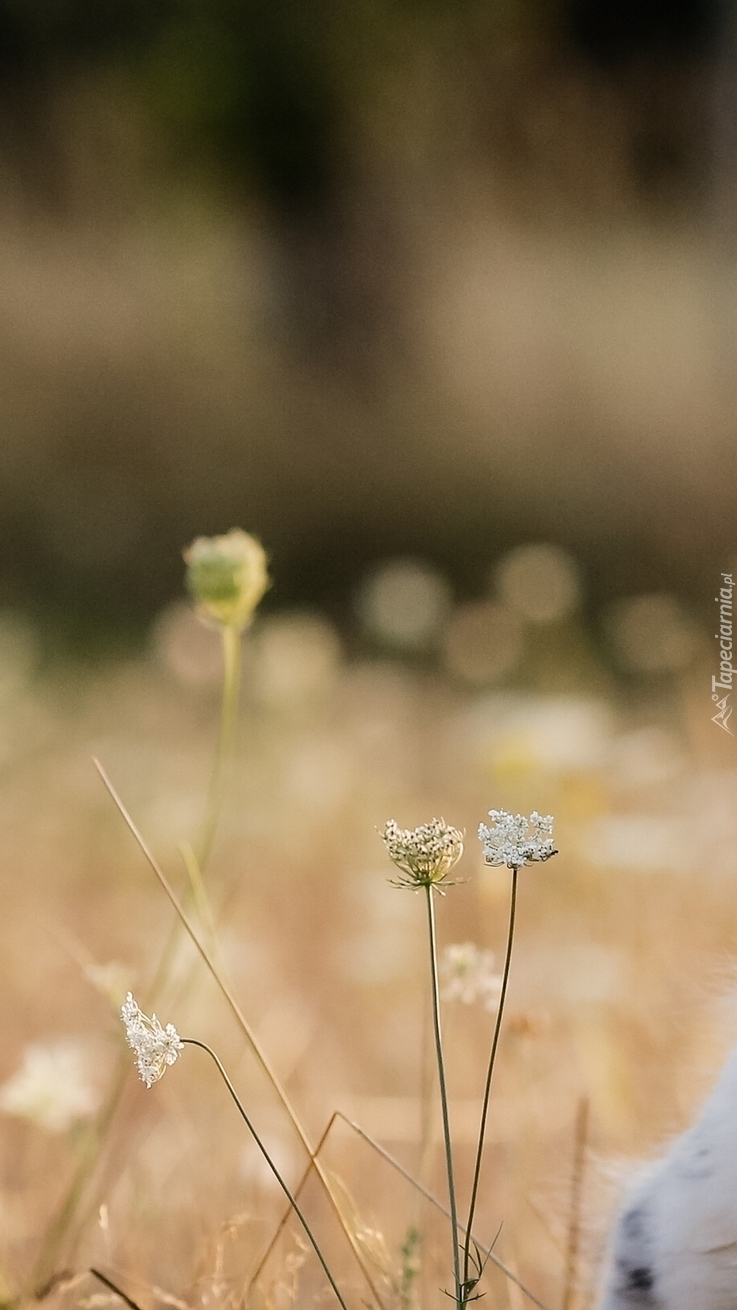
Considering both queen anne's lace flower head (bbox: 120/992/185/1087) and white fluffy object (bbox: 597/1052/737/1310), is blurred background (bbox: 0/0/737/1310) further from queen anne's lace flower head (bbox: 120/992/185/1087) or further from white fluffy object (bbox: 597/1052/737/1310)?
queen anne's lace flower head (bbox: 120/992/185/1087)

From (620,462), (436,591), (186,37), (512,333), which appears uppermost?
(186,37)

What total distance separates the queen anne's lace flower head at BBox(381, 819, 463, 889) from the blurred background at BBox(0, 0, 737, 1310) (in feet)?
0.64

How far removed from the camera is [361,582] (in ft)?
7.63

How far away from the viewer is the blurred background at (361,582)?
0.81 meters

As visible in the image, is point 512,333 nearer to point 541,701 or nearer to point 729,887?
point 541,701

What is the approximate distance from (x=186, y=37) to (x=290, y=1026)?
2118 mm

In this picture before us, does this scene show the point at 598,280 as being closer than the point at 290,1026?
No

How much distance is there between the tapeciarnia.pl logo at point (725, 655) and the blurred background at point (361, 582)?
4.3 inches

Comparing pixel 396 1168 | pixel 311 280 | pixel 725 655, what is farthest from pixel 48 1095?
pixel 311 280

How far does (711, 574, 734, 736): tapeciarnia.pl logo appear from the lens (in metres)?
0.76

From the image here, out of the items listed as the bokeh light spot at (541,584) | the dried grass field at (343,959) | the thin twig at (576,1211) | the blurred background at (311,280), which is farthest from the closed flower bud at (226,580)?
the blurred background at (311,280)

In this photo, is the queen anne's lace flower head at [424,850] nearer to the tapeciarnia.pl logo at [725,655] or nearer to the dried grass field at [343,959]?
the dried grass field at [343,959]

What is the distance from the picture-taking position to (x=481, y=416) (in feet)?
7.89

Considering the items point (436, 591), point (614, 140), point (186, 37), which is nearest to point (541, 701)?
point (436, 591)
